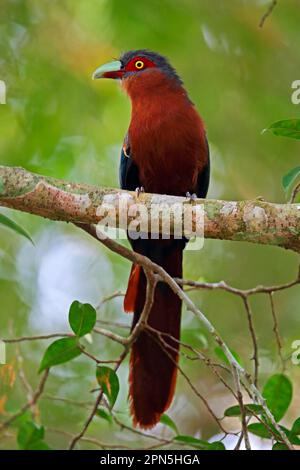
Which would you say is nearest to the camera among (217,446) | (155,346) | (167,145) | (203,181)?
(217,446)

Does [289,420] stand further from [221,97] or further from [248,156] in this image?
[221,97]

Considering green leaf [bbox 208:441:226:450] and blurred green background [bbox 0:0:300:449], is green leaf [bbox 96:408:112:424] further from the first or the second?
blurred green background [bbox 0:0:300:449]

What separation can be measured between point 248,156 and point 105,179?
1.33 m

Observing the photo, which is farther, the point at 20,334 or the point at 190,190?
the point at 20,334

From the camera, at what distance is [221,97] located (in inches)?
258

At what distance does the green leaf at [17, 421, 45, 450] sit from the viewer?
3.32 m

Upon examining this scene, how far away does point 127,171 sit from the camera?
180 inches

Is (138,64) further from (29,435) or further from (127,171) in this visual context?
(29,435)

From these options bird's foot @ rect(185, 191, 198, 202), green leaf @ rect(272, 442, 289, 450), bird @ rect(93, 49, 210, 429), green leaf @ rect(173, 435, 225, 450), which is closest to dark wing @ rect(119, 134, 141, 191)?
bird @ rect(93, 49, 210, 429)

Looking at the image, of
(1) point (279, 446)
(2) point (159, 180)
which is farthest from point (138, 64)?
(1) point (279, 446)

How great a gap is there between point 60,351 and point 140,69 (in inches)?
92.1

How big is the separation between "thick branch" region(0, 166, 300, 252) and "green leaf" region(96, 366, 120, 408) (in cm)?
67

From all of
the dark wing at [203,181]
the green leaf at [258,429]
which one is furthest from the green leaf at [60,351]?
the dark wing at [203,181]

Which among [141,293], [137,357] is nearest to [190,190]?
[141,293]
